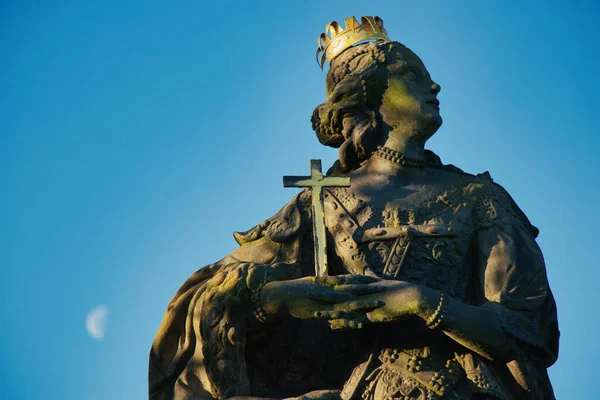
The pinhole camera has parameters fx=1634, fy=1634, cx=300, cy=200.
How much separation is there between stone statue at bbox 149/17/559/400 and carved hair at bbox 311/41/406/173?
12 millimetres

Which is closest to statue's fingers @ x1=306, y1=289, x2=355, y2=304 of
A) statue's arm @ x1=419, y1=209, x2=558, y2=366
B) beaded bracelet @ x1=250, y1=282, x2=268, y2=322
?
beaded bracelet @ x1=250, y1=282, x2=268, y2=322

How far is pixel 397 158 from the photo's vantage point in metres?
14.1

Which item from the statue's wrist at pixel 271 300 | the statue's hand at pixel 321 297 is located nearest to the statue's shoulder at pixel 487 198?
the statue's hand at pixel 321 297

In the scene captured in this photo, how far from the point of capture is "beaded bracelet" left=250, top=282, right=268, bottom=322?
13.1m

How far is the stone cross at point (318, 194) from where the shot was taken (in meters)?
13.2

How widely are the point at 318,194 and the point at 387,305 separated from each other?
133 cm

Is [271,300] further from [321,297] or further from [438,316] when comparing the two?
[438,316]

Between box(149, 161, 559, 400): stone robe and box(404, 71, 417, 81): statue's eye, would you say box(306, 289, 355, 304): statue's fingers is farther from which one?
box(404, 71, 417, 81): statue's eye

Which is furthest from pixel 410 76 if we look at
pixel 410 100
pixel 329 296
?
pixel 329 296

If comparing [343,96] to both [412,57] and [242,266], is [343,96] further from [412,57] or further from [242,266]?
[242,266]

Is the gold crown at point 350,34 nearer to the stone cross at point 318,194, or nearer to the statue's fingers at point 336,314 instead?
the stone cross at point 318,194

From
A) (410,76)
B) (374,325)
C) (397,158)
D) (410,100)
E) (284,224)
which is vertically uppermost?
(410,76)

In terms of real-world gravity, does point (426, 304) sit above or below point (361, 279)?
below

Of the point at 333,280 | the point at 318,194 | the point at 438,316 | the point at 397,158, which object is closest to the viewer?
the point at 438,316
